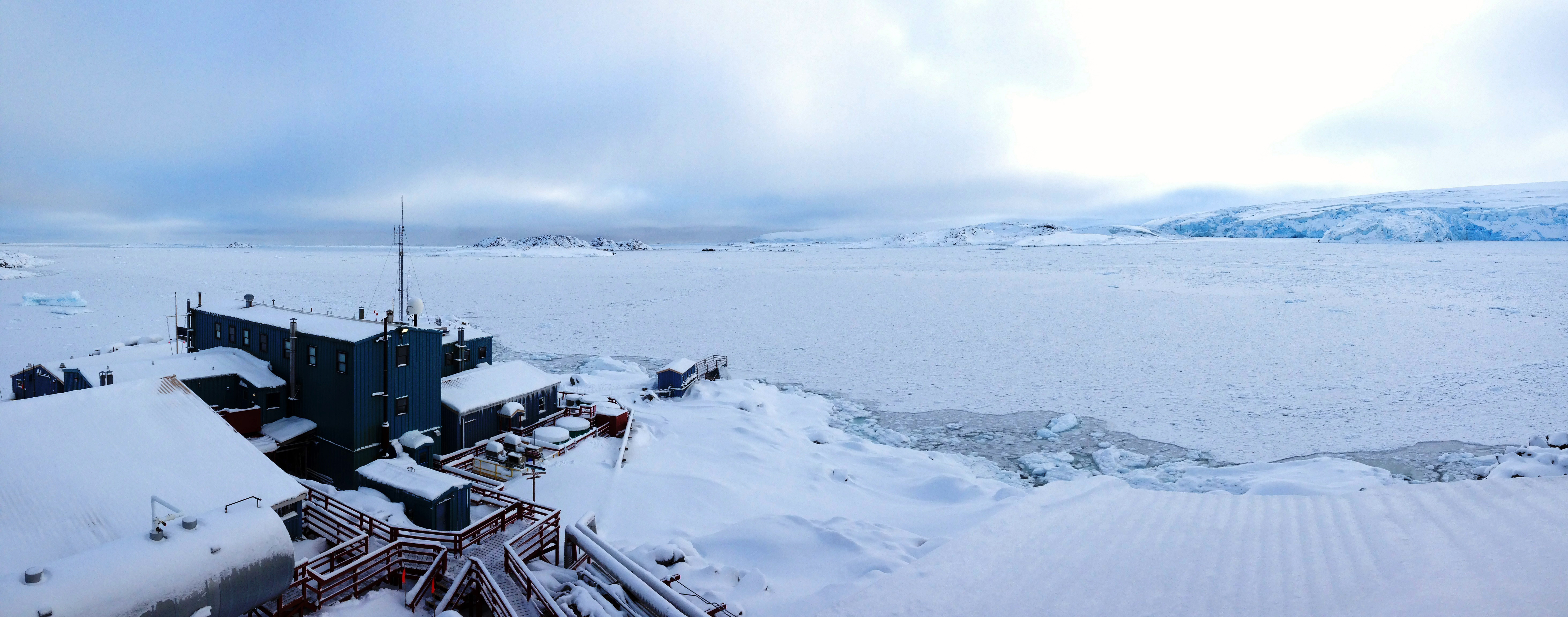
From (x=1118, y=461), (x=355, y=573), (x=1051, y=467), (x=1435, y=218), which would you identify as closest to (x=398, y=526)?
(x=355, y=573)

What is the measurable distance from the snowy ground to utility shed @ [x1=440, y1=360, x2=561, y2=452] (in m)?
11.8

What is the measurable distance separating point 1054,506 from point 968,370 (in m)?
17.4

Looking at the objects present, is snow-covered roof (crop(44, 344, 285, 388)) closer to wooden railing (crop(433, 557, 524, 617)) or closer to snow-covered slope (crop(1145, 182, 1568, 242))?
wooden railing (crop(433, 557, 524, 617))

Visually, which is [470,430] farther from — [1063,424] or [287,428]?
[1063,424]

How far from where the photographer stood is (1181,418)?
2273cm

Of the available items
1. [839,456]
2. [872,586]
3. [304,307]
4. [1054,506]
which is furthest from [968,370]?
[304,307]

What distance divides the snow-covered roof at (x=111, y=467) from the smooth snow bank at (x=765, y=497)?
572 cm

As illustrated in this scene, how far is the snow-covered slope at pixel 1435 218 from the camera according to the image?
11931cm

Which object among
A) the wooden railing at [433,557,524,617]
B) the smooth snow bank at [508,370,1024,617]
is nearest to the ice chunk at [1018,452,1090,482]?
the smooth snow bank at [508,370,1024,617]

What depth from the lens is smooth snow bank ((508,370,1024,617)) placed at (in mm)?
11086

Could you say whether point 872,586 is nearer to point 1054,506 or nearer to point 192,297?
point 1054,506

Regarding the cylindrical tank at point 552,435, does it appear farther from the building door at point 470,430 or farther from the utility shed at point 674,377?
the utility shed at point 674,377

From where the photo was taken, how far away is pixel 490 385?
19.7 m

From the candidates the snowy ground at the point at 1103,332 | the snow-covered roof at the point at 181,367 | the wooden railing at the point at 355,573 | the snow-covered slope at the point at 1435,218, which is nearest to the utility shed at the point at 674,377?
the snowy ground at the point at 1103,332
